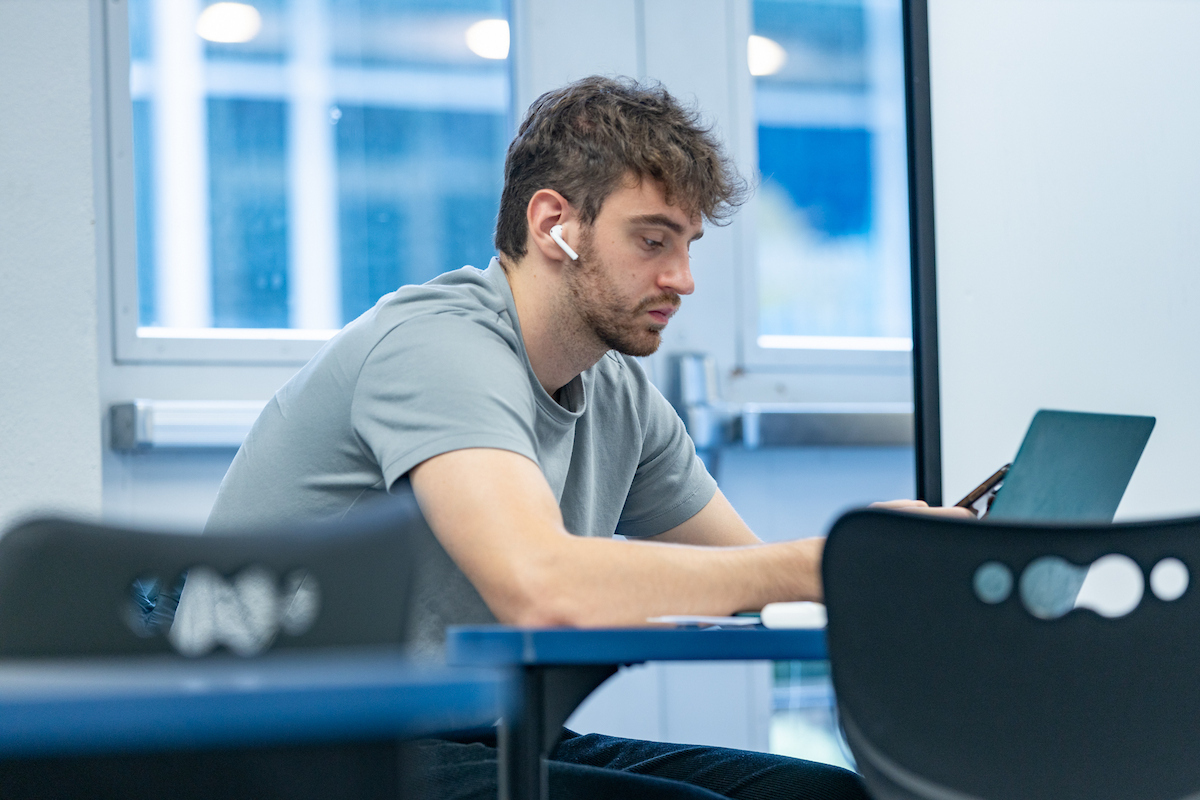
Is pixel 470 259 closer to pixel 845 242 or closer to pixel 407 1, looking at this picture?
pixel 407 1

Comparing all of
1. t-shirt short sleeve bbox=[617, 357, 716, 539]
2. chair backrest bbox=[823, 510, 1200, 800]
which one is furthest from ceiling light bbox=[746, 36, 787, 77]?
chair backrest bbox=[823, 510, 1200, 800]

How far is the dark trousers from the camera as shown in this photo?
3.72ft

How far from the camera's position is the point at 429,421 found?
1.19 metres

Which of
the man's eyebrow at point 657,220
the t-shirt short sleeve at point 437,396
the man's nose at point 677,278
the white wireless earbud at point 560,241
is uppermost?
the man's eyebrow at point 657,220

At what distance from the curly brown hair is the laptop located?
56 cm

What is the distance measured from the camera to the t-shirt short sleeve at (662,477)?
67.4 inches

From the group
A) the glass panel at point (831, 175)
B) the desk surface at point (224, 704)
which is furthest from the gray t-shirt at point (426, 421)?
the glass panel at point (831, 175)

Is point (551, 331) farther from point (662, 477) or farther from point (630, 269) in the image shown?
point (662, 477)

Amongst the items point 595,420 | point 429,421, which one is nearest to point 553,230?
point 595,420

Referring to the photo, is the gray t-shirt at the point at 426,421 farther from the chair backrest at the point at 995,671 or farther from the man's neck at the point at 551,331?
the chair backrest at the point at 995,671

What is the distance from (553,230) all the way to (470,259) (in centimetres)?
97

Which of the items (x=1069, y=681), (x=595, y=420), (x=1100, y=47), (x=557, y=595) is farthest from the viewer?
(x=1100, y=47)

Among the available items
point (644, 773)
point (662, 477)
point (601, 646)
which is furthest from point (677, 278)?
point (601, 646)

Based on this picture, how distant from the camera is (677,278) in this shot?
1517mm
